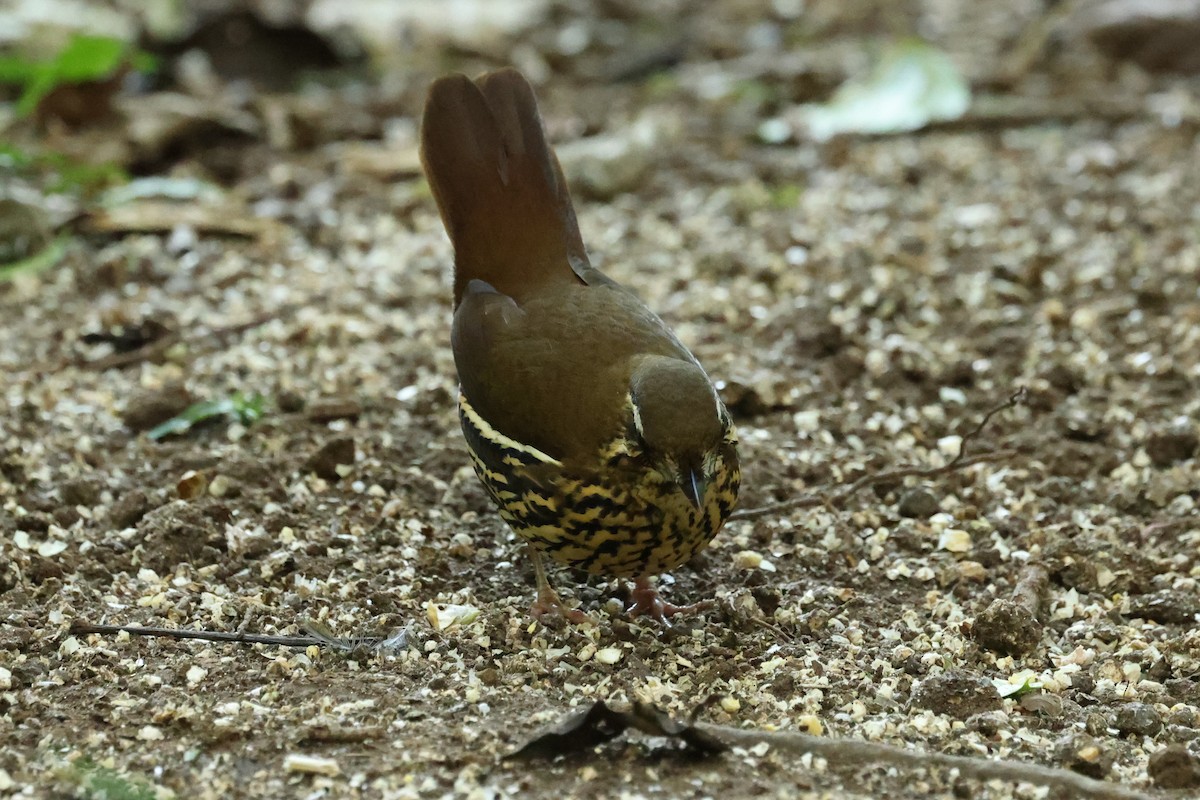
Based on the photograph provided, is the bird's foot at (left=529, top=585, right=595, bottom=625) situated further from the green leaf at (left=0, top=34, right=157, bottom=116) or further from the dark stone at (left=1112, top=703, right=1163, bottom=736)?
the green leaf at (left=0, top=34, right=157, bottom=116)

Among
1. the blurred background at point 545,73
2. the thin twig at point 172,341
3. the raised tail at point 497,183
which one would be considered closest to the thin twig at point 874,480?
the raised tail at point 497,183

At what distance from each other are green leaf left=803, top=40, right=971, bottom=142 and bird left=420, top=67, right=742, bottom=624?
3869 millimetres

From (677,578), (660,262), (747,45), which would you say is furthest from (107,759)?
(747,45)

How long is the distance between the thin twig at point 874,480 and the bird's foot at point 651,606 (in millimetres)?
550

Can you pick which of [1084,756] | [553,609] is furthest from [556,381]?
[1084,756]

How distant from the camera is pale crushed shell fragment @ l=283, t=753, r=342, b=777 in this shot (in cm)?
316

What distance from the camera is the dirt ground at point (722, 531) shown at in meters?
3.32

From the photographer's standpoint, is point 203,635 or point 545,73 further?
point 545,73

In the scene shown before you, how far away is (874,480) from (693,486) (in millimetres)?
1376

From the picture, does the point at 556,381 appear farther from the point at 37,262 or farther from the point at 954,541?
the point at 37,262

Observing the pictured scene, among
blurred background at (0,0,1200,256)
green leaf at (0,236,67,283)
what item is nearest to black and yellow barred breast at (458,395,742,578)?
green leaf at (0,236,67,283)

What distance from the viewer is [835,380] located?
5.33 meters

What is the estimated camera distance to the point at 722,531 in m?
4.45

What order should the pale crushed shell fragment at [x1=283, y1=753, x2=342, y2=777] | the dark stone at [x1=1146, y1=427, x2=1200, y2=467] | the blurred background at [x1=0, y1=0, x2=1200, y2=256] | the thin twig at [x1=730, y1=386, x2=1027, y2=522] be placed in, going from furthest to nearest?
the blurred background at [x1=0, y1=0, x2=1200, y2=256] < the dark stone at [x1=1146, y1=427, x2=1200, y2=467] < the thin twig at [x1=730, y1=386, x2=1027, y2=522] < the pale crushed shell fragment at [x1=283, y1=753, x2=342, y2=777]
